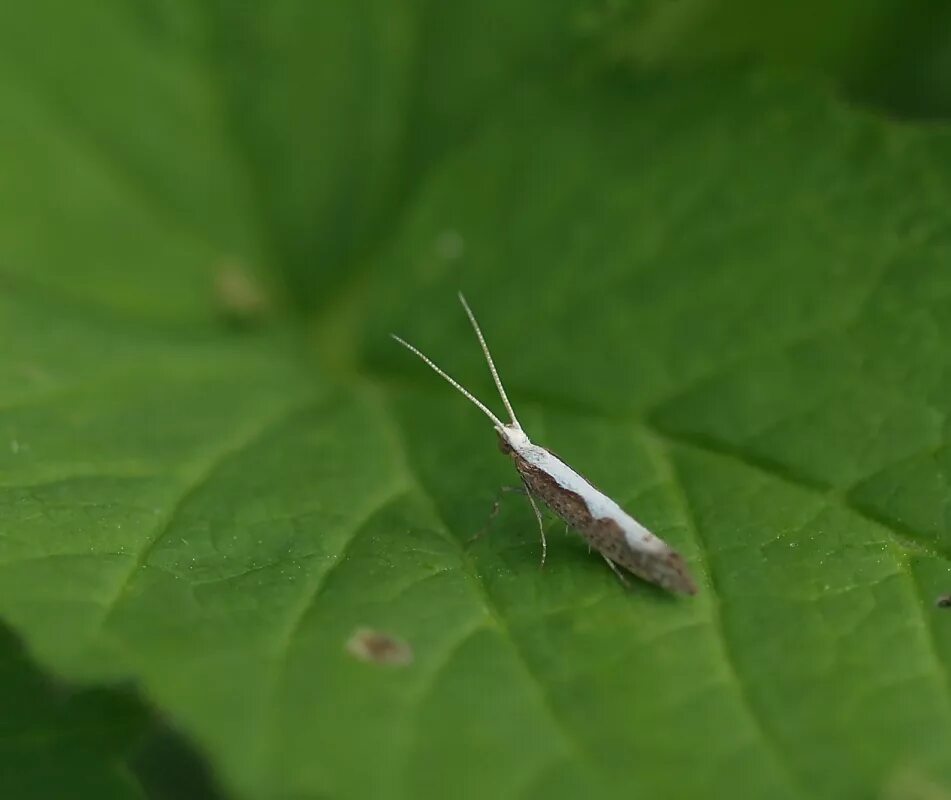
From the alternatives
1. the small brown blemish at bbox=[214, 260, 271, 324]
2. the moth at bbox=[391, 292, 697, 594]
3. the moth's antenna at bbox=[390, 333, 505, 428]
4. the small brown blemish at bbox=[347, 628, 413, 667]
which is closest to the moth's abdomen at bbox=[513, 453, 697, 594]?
the moth at bbox=[391, 292, 697, 594]

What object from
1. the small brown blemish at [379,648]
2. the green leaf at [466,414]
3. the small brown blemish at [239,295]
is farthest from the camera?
the small brown blemish at [239,295]

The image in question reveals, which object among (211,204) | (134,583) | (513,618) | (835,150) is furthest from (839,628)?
(211,204)

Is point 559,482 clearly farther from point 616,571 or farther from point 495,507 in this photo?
point 616,571

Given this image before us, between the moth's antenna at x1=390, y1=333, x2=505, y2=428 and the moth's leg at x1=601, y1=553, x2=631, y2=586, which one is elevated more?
the moth's antenna at x1=390, y1=333, x2=505, y2=428

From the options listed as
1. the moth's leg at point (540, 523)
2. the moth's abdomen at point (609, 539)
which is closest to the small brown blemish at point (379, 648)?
the moth's leg at point (540, 523)

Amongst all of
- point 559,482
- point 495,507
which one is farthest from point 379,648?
point 559,482

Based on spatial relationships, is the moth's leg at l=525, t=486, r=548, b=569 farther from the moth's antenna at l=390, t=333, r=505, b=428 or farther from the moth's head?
the moth's antenna at l=390, t=333, r=505, b=428

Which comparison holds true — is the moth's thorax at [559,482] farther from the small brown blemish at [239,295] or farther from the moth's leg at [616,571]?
the small brown blemish at [239,295]
